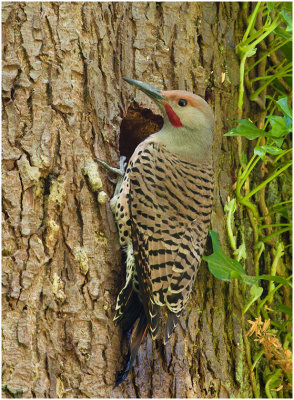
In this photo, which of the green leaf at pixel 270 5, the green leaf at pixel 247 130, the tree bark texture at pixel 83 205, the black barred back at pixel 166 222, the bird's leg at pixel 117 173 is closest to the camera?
the tree bark texture at pixel 83 205

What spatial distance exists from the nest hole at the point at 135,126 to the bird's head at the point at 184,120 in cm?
15

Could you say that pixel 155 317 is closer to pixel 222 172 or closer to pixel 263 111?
pixel 222 172

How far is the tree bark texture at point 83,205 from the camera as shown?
94.1 inches

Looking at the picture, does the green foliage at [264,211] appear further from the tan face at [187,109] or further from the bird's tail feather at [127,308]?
the bird's tail feather at [127,308]

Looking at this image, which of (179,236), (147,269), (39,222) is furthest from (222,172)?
(39,222)

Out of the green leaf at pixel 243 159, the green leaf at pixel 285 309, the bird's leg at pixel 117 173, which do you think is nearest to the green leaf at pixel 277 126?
the green leaf at pixel 243 159

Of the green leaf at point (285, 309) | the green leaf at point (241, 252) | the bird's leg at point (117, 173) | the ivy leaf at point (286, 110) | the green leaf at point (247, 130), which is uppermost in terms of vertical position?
the ivy leaf at point (286, 110)

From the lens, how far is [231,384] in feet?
9.39

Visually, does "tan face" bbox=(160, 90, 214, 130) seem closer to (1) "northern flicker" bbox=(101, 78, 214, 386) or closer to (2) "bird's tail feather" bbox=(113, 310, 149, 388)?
(1) "northern flicker" bbox=(101, 78, 214, 386)

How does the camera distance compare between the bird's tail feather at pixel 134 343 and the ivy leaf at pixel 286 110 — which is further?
the ivy leaf at pixel 286 110

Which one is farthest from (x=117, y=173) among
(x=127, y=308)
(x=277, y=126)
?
(x=277, y=126)

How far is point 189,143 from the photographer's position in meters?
2.88

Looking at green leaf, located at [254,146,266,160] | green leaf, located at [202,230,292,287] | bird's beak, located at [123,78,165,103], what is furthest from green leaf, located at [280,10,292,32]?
green leaf, located at [202,230,292,287]

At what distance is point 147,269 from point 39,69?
1128mm
